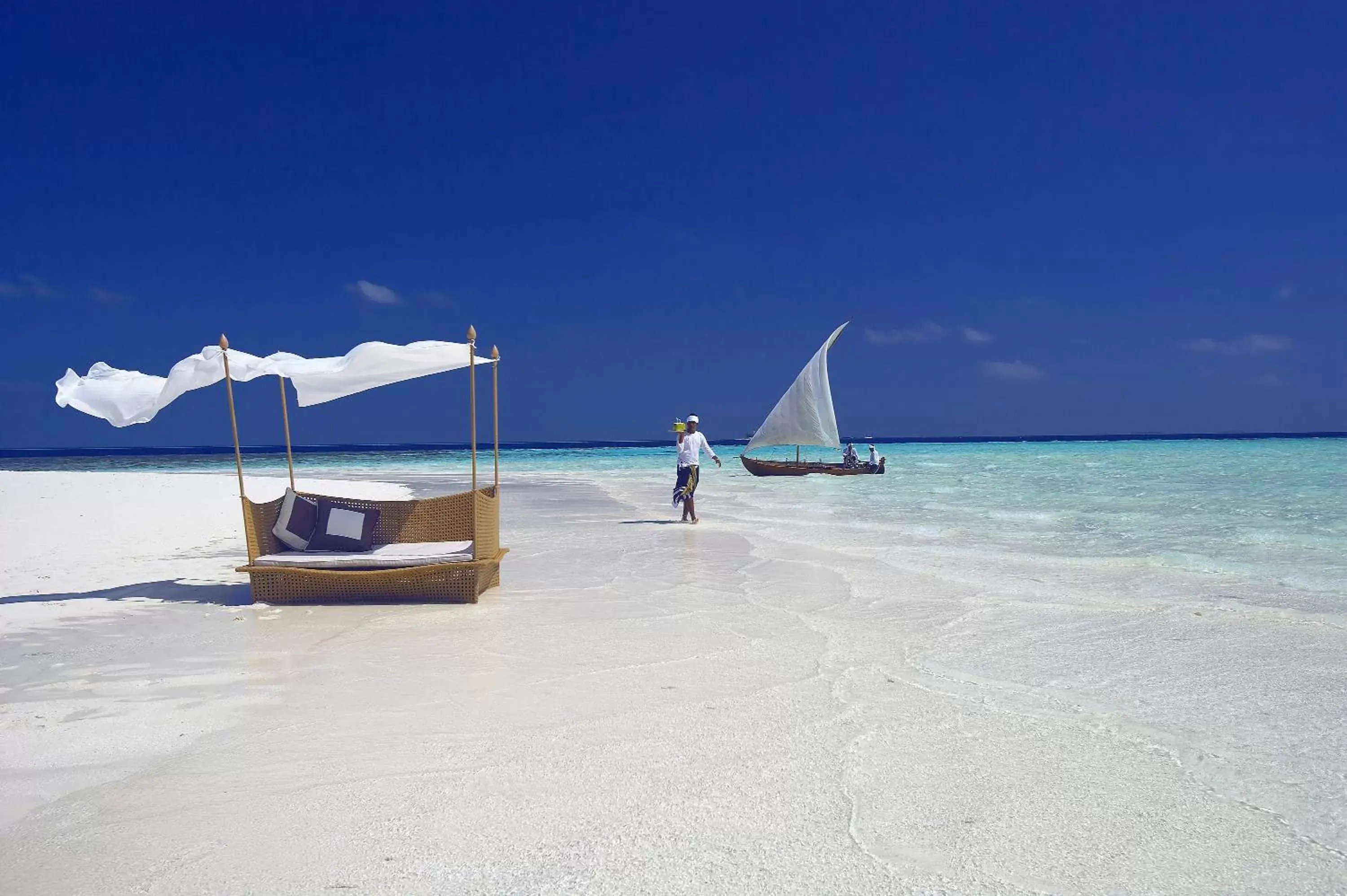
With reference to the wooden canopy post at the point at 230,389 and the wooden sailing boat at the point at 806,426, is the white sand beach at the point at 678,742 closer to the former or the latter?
the wooden canopy post at the point at 230,389

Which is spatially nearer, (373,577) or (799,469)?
(373,577)

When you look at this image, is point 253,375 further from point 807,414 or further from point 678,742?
point 807,414

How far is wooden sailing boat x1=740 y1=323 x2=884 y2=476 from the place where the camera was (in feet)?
115

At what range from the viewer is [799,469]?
34.8 meters

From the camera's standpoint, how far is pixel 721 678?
5758mm

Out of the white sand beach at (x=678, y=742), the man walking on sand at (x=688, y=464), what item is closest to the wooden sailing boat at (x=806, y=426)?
the man walking on sand at (x=688, y=464)

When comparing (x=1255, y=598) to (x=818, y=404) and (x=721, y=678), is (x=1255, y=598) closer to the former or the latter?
(x=721, y=678)

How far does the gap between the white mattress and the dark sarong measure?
7.43 meters

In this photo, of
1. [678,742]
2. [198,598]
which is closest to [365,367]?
[198,598]

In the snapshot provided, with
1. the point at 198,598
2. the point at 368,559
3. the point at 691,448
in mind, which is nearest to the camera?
the point at 368,559

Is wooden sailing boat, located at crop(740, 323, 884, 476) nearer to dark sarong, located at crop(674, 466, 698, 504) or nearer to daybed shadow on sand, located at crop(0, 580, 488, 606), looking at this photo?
dark sarong, located at crop(674, 466, 698, 504)

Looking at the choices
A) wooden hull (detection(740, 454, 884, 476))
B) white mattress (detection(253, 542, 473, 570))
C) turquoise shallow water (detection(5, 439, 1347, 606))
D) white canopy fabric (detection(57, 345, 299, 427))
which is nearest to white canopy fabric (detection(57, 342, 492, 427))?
white canopy fabric (detection(57, 345, 299, 427))

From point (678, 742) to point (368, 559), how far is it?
16.1 ft

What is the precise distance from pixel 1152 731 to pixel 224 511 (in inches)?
688
